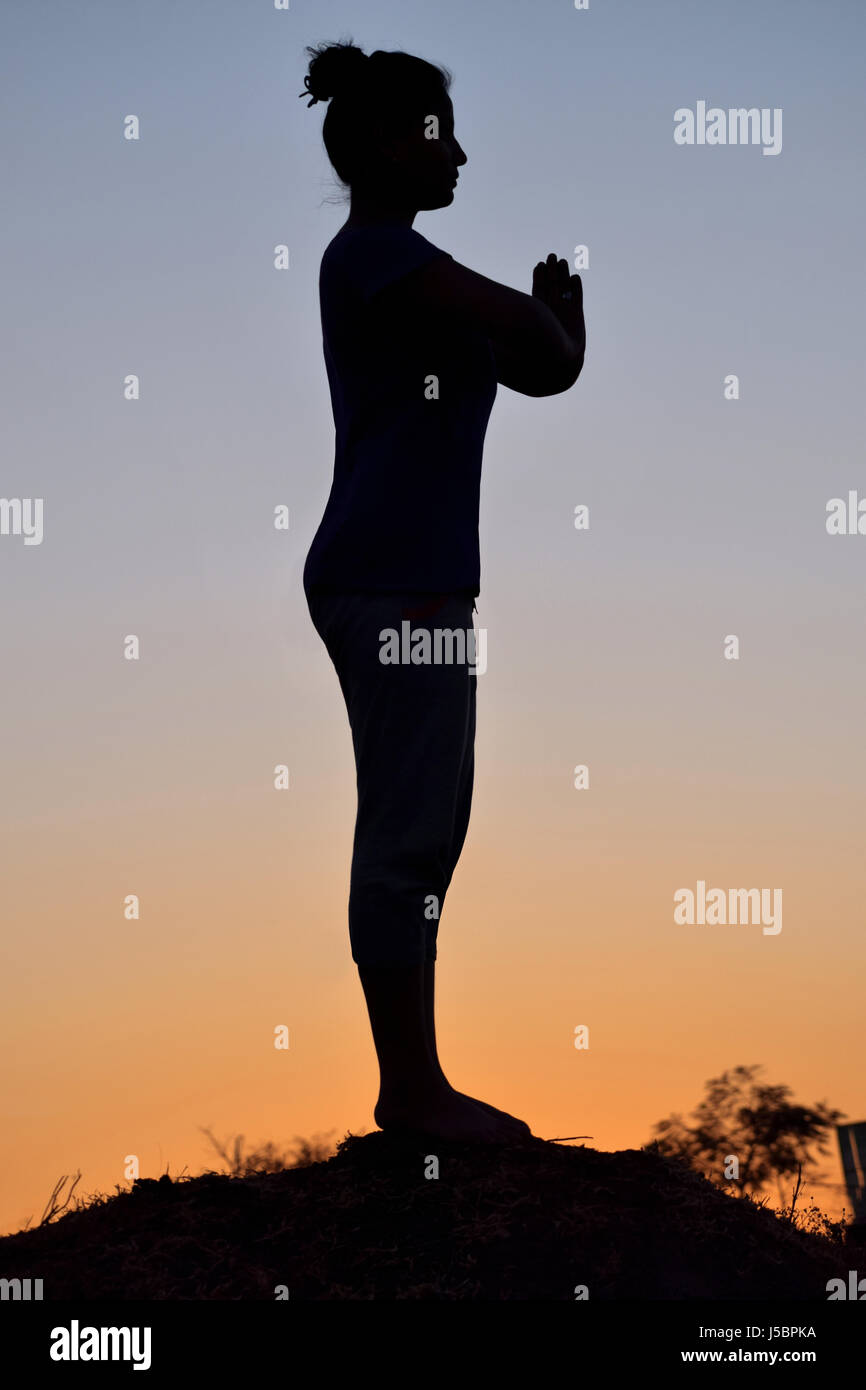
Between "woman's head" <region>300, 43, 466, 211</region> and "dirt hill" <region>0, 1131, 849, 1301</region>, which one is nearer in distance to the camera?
"dirt hill" <region>0, 1131, 849, 1301</region>

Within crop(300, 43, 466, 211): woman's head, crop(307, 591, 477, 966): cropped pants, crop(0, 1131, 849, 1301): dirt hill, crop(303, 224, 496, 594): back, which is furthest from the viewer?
crop(300, 43, 466, 211): woman's head

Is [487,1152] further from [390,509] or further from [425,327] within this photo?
[425,327]

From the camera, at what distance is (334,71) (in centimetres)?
472

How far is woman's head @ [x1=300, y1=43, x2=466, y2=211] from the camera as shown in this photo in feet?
15.4

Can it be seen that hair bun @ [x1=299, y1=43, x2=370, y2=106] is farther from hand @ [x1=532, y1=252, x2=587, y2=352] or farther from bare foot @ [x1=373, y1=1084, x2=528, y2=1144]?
bare foot @ [x1=373, y1=1084, x2=528, y2=1144]

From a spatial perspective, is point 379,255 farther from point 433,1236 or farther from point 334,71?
point 433,1236

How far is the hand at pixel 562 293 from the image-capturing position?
5.08 metres

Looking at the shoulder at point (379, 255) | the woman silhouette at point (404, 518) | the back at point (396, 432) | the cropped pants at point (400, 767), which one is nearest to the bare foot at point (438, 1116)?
the woman silhouette at point (404, 518)

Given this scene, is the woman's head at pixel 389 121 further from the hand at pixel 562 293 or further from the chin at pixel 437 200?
the hand at pixel 562 293

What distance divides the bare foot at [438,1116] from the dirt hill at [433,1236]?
62 mm

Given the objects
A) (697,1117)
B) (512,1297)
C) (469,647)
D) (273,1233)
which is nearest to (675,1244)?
(512,1297)

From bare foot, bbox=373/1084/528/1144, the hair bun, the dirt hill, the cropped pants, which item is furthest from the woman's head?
the dirt hill

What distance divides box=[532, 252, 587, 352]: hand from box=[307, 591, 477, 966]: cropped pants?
1199 millimetres

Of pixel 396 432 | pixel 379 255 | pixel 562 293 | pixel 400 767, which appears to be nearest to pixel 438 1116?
pixel 400 767
